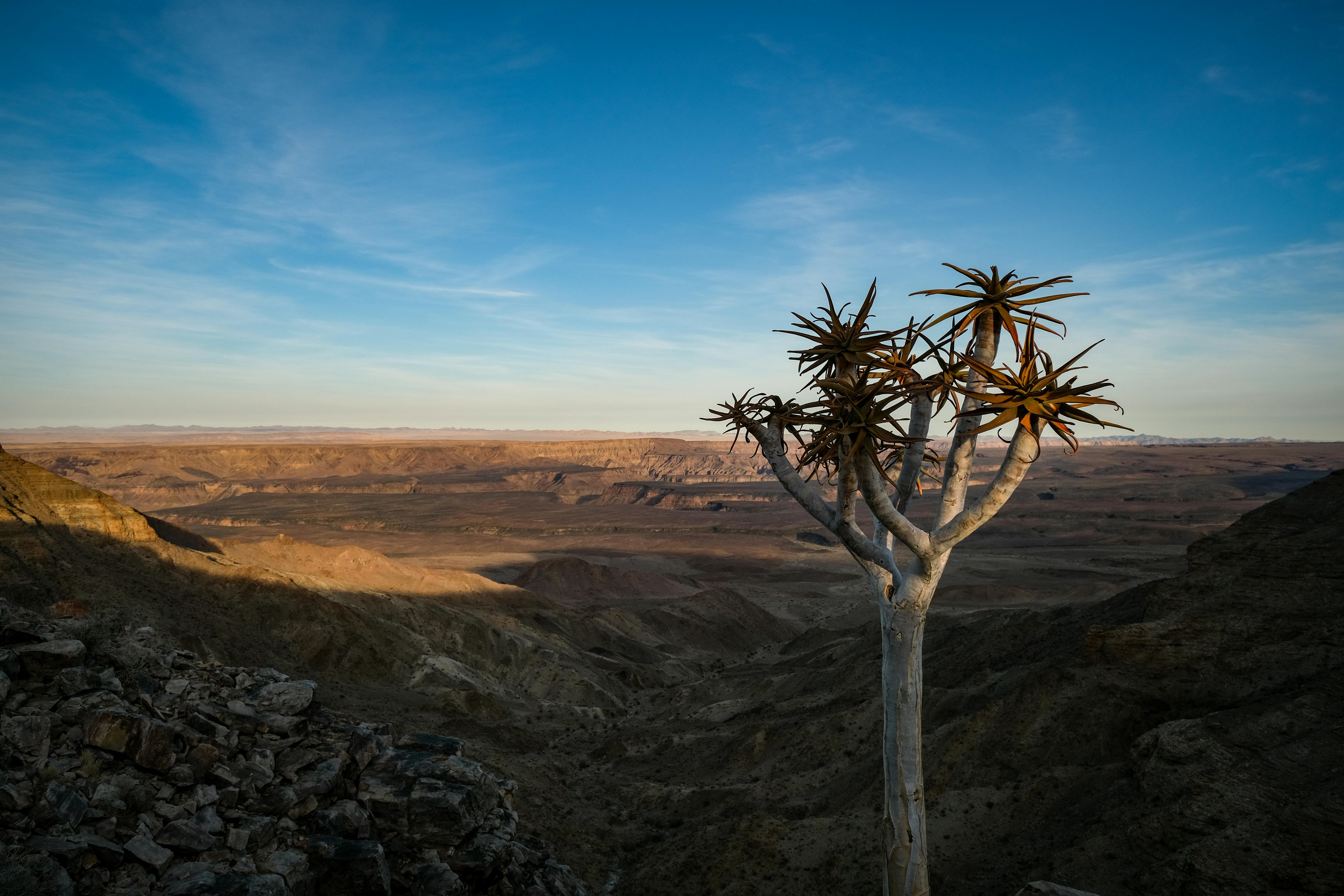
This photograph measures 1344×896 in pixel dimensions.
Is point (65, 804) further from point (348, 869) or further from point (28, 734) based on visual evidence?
point (348, 869)

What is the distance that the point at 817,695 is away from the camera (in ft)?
91.6

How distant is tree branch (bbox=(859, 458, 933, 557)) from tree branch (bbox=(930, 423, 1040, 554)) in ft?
0.48

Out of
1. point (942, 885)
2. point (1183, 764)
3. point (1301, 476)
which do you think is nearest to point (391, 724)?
point (942, 885)

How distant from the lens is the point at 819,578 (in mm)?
77250

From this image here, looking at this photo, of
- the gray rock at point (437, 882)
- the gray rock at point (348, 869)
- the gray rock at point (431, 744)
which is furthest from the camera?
the gray rock at point (431, 744)

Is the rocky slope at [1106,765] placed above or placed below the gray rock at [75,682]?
below

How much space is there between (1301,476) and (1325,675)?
159906 millimetres

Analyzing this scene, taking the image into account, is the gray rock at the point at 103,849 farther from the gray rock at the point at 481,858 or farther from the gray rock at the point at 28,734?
the gray rock at the point at 481,858

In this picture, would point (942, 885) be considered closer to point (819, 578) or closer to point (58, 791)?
point (58, 791)

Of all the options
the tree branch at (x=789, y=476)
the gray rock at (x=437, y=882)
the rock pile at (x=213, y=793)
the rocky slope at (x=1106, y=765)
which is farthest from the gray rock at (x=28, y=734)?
the rocky slope at (x=1106, y=765)

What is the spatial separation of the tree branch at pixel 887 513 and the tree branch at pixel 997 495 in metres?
0.15

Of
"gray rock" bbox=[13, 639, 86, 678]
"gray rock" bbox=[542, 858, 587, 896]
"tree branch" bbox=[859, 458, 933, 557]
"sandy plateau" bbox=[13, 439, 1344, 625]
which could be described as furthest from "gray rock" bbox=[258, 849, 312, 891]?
"sandy plateau" bbox=[13, 439, 1344, 625]

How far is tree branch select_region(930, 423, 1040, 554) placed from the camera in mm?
8648

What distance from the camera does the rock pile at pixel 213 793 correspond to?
857 cm
